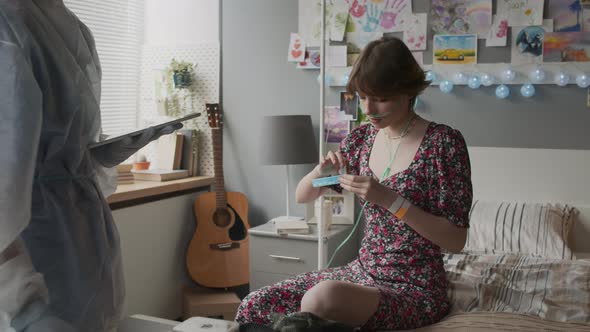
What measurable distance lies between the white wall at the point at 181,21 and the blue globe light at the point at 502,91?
1584 mm

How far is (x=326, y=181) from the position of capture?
1.86 metres

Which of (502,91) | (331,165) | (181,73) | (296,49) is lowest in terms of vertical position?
(331,165)

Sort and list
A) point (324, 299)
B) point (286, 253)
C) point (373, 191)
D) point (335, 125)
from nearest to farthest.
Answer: point (324, 299)
point (373, 191)
point (286, 253)
point (335, 125)

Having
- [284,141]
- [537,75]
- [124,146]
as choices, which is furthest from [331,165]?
[537,75]

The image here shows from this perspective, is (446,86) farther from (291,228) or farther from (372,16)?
(291,228)

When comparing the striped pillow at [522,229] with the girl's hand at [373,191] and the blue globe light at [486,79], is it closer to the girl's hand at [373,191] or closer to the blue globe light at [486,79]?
the blue globe light at [486,79]

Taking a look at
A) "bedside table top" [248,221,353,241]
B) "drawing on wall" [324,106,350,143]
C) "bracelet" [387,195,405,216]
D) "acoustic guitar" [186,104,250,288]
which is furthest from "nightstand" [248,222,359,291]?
"bracelet" [387,195,405,216]

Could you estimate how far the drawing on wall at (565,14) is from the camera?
2.72m

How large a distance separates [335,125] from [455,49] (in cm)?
70

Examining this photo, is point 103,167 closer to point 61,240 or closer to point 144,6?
point 61,240

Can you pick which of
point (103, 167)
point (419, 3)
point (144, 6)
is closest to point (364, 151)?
point (103, 167)

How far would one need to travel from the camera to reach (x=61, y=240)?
47.8 inches

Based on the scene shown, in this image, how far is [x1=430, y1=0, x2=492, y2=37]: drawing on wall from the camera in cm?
289

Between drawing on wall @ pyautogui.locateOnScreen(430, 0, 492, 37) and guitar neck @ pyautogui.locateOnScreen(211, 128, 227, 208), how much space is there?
127 cm
